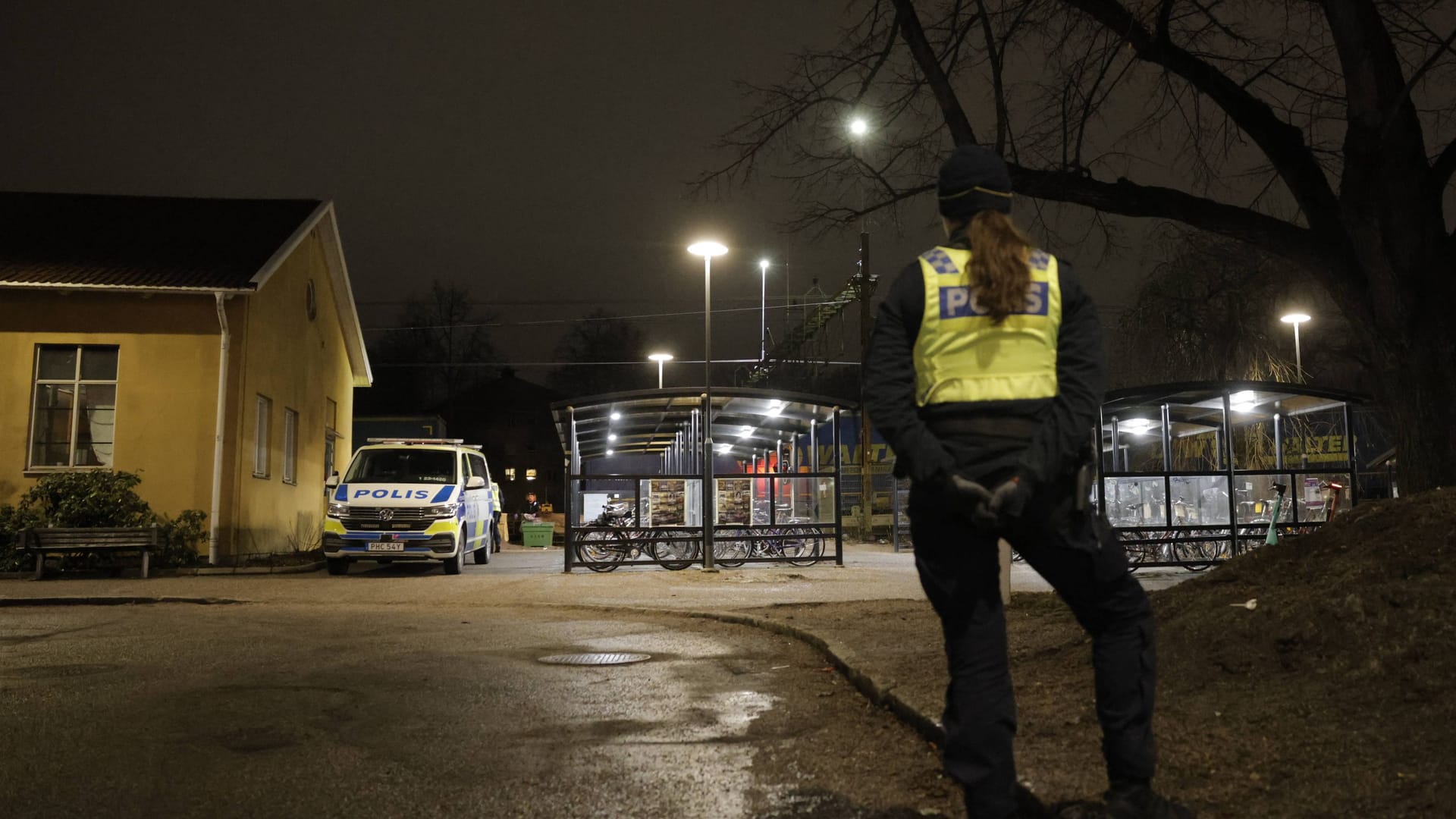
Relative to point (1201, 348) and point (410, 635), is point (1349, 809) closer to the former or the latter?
point (410, 635)

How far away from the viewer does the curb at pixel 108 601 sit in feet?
42.3

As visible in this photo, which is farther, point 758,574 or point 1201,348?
point 1201,348

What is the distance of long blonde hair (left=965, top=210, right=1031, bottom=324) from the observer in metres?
3.07

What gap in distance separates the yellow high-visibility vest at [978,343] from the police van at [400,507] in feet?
50.1

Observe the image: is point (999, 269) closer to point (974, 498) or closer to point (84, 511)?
point (974, 498)

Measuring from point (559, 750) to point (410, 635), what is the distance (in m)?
4.93

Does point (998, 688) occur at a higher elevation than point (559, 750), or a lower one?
higher

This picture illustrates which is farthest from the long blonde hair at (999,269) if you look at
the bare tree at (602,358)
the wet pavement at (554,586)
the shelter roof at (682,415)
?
the bare tree at (602,358)

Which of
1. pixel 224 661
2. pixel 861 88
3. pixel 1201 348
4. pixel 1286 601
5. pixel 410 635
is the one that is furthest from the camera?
pixel 1201 348

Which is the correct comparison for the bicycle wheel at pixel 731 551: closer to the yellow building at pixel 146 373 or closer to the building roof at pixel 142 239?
the yellow building at pixel 146 373

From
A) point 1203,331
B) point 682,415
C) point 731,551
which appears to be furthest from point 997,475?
point 1203,331

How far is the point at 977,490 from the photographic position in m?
2.88

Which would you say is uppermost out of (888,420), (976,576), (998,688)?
(888,420)

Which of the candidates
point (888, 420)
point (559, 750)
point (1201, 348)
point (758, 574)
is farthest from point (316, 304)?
point (888, 420)
